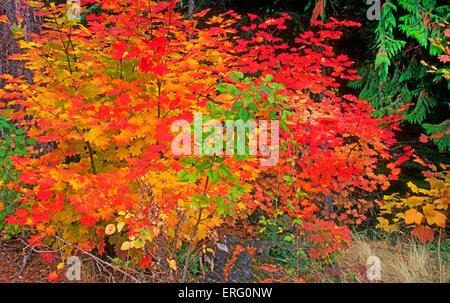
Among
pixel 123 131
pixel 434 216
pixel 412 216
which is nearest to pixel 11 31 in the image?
pixel 123 131

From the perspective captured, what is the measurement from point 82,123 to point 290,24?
600 centimetres

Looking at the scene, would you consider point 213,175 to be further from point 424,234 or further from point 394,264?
point 424,234

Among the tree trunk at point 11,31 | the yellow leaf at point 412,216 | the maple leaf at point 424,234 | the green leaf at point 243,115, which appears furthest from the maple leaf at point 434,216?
the tree trunk at point 11,31

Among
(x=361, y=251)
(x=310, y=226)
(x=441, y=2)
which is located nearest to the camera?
(x=310, y=226)

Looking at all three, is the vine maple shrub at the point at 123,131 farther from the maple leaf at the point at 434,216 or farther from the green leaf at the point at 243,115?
the maple leaf at the point at 434,216

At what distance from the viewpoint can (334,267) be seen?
4.11 meters

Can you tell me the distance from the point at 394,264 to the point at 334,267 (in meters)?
0.82

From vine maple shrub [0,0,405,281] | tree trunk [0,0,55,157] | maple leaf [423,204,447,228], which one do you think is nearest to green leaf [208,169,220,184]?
vine maple shrub [0,0,405,281]

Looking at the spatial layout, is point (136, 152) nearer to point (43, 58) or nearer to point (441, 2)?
point (43, 58)

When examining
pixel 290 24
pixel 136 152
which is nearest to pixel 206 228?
pixel 136 152

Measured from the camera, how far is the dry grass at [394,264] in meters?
3.83

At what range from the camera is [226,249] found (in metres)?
4.43

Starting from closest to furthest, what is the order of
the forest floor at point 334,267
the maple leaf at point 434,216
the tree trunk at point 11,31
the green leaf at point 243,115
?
the green leaf at point 243,115, the forest floor at point 334,267, the maple leaf at point 434,216, the tree trunk at point 11,31

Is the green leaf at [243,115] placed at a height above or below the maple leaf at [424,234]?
above
